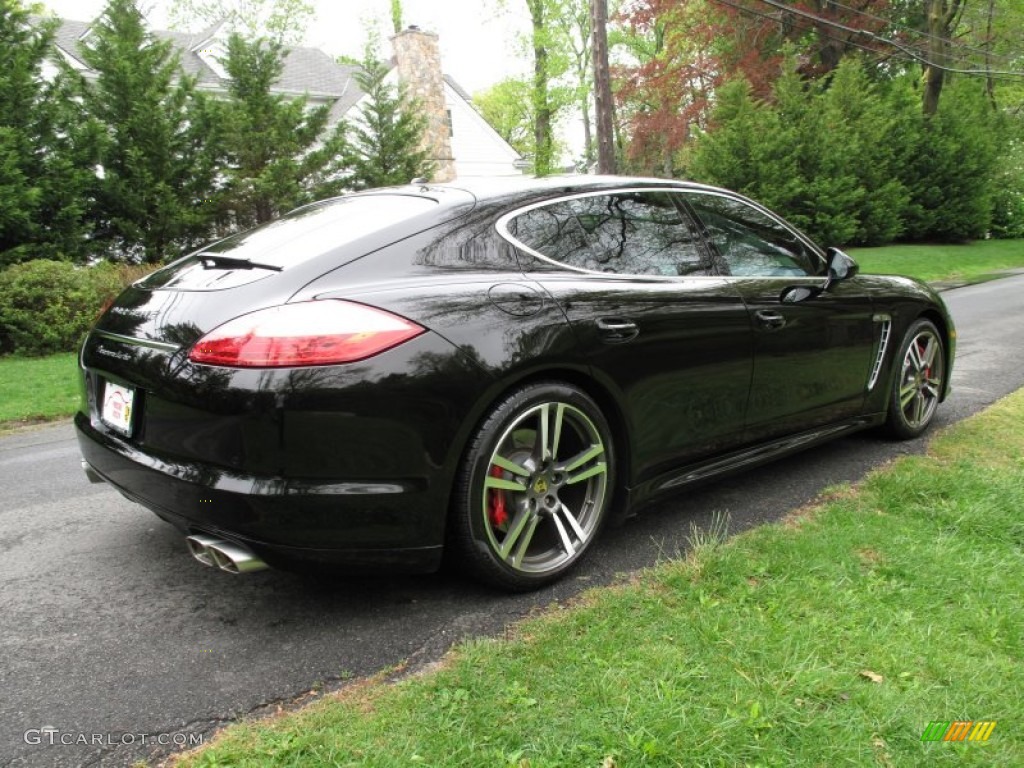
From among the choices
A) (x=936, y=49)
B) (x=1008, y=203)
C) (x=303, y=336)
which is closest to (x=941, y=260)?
(x=936, y=49)

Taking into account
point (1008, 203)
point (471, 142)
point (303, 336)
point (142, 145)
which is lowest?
point (303, 336)

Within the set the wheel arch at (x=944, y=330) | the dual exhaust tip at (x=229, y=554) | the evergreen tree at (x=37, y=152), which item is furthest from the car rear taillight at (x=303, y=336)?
the evergreen tree at (x=37, y=152)

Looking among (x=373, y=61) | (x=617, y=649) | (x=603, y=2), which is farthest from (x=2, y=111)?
(x=617, y=649)

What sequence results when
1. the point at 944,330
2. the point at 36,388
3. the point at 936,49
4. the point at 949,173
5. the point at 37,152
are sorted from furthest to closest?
1. the point at 936,49
2. the point at 949,173
3. the point at 37,152
4. the point at 36,388
5. the point at 944,330

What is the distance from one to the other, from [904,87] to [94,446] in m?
28.4

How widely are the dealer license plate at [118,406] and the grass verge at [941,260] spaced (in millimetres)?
16430

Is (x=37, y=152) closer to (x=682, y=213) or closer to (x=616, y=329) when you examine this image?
(x=682, y=213)

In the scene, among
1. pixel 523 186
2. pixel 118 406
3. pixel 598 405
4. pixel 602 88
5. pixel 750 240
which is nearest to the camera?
pixel 118 406

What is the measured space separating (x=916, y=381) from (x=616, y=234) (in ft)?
8.10

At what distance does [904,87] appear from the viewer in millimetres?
24797

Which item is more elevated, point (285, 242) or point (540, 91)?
point (540, 91)

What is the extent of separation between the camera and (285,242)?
2.74 meters

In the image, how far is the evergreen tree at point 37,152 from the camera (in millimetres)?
10828

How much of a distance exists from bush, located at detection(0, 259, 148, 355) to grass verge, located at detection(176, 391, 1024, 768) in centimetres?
940
